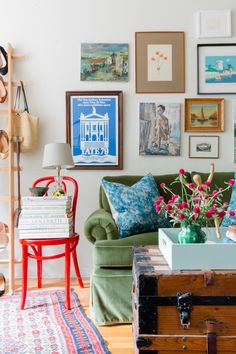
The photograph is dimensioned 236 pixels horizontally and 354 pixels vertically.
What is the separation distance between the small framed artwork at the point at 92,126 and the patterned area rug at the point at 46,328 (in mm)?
1246

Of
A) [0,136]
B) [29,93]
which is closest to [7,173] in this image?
[0,136]

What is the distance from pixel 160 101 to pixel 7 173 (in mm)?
1522

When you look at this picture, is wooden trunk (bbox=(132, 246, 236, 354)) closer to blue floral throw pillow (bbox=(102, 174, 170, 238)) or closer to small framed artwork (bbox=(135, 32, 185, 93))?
blue floral throw pillow (bbox=(102, 174, 170, 238))

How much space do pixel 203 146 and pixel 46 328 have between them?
7.06 ft

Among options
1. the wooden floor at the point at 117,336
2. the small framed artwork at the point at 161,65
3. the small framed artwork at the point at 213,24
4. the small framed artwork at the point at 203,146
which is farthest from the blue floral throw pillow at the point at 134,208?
the small framed artwork at the point at 213,24

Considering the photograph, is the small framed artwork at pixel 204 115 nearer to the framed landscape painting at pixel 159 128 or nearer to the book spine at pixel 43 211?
the framed landscape painting at pixel 159 128

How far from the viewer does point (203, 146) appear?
12.7 feet

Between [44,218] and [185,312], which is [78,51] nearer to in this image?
[44,218]

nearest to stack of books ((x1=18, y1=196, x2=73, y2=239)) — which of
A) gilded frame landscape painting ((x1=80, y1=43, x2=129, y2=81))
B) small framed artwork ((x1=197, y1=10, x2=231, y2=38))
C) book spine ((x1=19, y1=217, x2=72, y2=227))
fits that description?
book spine ((x1=19, y1=217, x2=72, y2=227))

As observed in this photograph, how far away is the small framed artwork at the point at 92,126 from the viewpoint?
12.6ft

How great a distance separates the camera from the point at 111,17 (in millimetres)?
3863

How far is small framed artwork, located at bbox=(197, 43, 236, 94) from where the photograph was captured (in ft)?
12.7

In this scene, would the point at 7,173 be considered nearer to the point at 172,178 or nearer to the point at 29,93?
the point at 29,93

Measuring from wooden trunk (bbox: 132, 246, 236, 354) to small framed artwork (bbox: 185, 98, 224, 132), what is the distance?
2.28 m
